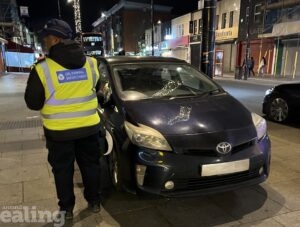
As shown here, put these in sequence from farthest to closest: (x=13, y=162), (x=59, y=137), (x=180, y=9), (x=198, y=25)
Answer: (x=180, y=9) → (x=198, y=25) → (x=13, y=162) → (x=59, y=137)

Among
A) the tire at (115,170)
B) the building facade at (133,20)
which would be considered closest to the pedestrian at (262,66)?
the tire at (115,170)

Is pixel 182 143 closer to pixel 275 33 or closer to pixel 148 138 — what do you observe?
pixel 148 138

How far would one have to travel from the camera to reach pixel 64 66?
9.27 ft

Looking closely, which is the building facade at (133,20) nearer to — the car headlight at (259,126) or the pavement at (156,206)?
the pavement at (156,206)

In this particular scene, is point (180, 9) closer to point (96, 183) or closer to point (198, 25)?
point (198, 25)

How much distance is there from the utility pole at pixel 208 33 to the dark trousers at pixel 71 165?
15.9 ft

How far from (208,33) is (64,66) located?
5.05m

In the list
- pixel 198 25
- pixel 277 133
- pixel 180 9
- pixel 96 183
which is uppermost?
pixel 180 9

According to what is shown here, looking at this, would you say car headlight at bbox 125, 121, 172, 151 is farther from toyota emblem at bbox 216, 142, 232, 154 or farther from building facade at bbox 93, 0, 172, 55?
building facade at bbox 93, 0, 172, 55

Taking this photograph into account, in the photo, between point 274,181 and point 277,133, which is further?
point 277,133

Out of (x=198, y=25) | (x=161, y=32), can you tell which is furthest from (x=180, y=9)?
(x=198, y=25)

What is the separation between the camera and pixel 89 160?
3189 millimetres

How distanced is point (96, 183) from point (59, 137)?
0.69 m

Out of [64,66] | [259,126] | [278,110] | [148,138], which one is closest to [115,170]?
[148,138]
